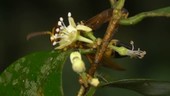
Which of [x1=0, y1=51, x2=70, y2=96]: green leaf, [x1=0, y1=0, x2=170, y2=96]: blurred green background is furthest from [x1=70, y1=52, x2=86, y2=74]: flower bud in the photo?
[x1=0, y1=0, x2=170, y2=96]: blurred green background

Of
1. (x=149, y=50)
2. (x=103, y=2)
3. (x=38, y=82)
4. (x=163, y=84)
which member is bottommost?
(x=163, y=84)

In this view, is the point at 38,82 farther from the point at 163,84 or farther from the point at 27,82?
the point at 163,84

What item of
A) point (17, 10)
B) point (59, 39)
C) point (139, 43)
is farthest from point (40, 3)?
point (59, 39)

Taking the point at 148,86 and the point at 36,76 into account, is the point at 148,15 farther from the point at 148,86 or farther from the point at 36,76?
the point at 36,76

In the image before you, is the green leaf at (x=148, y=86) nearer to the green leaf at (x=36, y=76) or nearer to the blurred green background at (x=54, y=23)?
the green leaf at (x=36, y=76)

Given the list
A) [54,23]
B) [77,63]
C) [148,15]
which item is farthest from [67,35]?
[54,23]

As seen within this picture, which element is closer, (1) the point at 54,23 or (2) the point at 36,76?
(2) the point at 36,76
